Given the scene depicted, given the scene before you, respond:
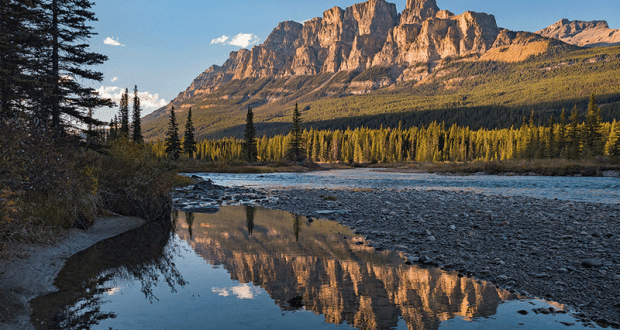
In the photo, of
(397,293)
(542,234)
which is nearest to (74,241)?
(397,293)

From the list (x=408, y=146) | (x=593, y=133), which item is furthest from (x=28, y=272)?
(x=408, y=146)

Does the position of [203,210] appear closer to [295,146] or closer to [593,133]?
[295,146]

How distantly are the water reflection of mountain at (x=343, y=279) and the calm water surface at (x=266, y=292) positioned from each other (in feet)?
0.06

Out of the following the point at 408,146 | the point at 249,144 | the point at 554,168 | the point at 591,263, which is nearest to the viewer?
the point at 591,263

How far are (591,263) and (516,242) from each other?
6.75 feet

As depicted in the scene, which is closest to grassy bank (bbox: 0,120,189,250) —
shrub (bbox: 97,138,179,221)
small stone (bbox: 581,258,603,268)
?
shrub (bbox: 97,138,179,221)

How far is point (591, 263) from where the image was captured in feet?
22.9

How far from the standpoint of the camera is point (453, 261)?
25.4 feet

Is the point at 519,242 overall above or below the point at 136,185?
below

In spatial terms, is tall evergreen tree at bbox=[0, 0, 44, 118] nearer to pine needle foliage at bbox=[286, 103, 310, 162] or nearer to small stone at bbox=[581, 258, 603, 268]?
small stone at bbox=[581, 258, 603, 268]

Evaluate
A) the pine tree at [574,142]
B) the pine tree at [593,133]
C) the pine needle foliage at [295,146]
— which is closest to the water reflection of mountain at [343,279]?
the pine needle foliage at [295,146]

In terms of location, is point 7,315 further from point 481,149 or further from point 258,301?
point 481,149

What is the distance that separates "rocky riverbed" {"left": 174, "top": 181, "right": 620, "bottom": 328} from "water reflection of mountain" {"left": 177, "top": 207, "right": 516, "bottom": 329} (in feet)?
2.50

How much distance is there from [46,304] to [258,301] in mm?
3391
